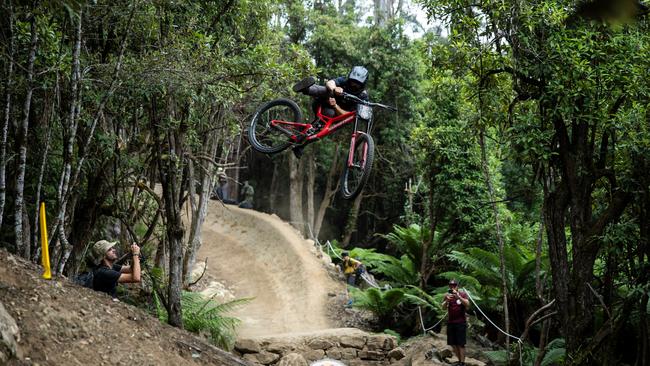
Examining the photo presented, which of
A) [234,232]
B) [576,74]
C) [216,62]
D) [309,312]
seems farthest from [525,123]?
[234,232]

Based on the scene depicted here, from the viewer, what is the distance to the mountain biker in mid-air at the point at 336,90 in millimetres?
7015

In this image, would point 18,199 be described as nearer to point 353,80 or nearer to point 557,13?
point 353,80

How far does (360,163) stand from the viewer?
23.3ft

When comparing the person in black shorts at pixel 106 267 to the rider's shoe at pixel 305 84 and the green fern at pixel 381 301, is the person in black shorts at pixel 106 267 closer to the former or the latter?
the rider's shoe at pixel 305 84

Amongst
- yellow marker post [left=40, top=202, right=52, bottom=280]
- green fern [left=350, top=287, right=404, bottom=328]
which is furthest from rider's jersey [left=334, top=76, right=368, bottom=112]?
green fern [left=350, top=287, right=404, bottom=328]

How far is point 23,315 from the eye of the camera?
479 cm

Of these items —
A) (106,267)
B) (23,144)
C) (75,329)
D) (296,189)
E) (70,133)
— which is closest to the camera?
(75,329)

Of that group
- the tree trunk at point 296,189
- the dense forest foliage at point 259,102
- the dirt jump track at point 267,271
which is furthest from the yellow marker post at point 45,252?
the tree trunk at point 296,189

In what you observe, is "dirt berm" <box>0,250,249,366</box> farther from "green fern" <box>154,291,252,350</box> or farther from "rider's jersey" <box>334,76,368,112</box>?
"rider's jersey" <box>334,76,368,112</box>

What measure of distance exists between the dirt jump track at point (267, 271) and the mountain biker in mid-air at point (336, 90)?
5.04 m

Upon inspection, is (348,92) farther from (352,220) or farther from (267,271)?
(352,220)

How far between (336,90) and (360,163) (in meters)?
0.87

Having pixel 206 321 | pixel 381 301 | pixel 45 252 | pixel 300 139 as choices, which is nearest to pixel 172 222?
pixel 300 139

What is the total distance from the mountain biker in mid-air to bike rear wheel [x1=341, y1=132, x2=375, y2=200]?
0.41m
